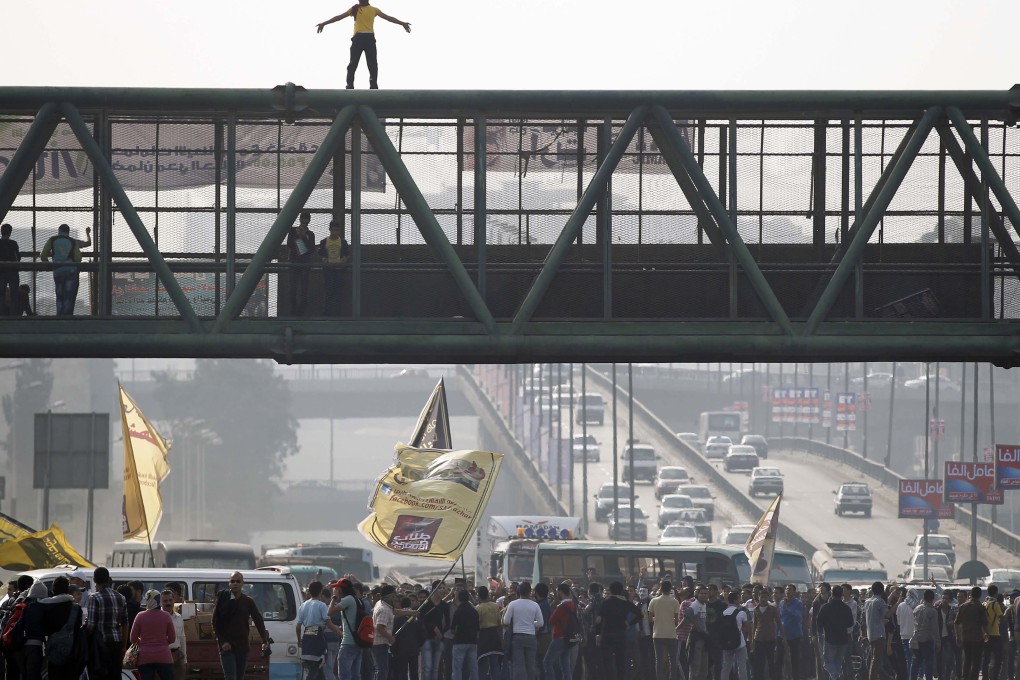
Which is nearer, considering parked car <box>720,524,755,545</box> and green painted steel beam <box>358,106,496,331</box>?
green painted steel beam <box>358,106,496,331</box>

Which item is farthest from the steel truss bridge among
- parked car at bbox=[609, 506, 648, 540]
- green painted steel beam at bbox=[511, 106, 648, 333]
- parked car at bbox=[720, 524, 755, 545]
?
parked car at bbox=[609, 506, 648, 540]

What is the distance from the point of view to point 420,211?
16.0 metres

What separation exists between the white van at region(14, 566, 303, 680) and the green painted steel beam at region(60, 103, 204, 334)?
4962mm

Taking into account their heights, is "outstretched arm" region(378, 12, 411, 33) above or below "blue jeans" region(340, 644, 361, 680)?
above

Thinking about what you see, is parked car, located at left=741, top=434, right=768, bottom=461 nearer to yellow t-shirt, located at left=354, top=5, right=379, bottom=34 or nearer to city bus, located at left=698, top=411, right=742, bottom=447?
city bus, located at left=698, top=411, right=742, bottom=447

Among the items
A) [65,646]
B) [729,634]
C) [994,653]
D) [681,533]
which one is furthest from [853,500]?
[65,646]

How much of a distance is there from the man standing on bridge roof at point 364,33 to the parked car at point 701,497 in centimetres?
7002

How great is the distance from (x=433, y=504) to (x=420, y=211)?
305 inches

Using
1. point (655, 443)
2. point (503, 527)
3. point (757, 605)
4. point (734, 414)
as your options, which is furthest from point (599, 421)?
point (757, 605)

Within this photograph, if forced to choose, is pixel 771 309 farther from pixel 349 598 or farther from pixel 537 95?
pixel 349 598

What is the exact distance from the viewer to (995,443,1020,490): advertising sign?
2208 inches

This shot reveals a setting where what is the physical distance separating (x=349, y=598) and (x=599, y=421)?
105 m

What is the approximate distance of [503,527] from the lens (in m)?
48.7

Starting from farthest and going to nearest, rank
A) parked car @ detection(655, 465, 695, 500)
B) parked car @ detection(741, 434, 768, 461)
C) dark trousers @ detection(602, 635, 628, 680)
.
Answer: parked car @ detection(741, 434, 768, 461) < parked car @ detection(655, 465, 695, 500) < dark trousers @ detection(602, 635, 628, 680)
